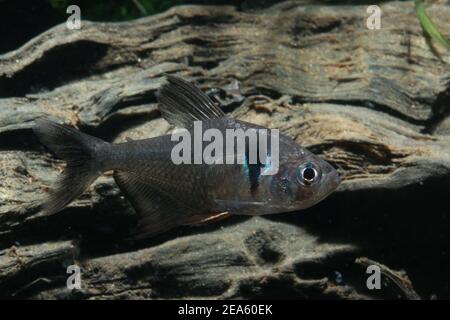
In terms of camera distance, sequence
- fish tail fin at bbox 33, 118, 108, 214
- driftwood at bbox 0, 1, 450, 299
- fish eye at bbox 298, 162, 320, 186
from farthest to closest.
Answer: driftwood at bbox 0, 1, 450, 299
fish tail fin at bbox 33, 118, 108, 214
fish eye at bbox 298, 162, 320, 186

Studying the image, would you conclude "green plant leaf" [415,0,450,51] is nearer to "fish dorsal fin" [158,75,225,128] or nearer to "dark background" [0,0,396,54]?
"dark background" [0,0,396,54]

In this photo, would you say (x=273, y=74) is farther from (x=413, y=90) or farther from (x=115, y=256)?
(x=115, y=256)

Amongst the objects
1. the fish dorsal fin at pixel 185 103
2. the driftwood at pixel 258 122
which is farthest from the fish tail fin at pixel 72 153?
the driftwood at pixel 258 122

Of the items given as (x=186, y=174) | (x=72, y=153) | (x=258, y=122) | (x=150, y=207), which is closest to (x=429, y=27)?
(x=258, y=122)

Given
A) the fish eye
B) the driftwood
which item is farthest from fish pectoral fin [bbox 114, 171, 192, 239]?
the driftwood

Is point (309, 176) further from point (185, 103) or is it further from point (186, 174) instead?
point (185, 103)
